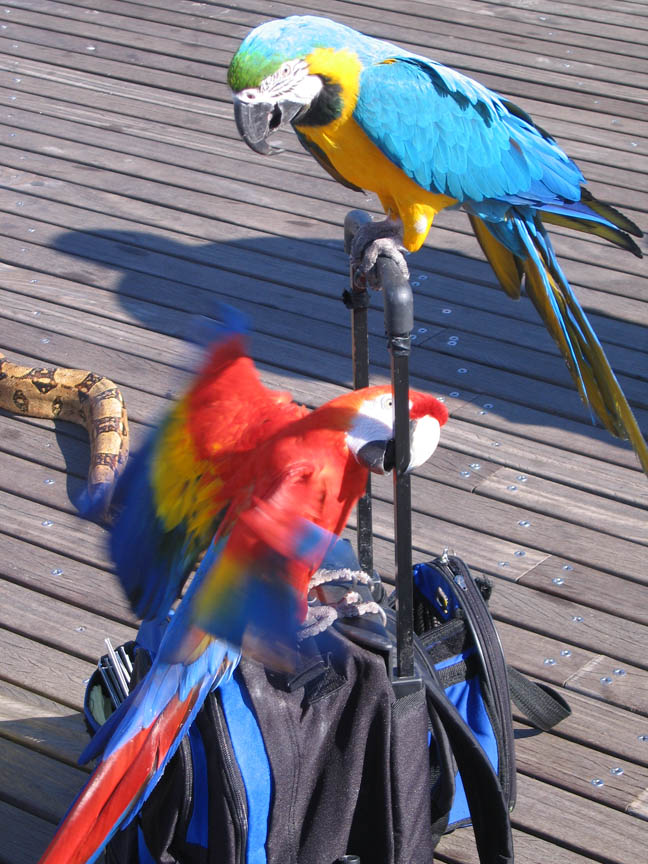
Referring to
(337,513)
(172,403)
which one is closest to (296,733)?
(337,513)

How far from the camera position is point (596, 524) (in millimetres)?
2525

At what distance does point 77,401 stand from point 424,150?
4.38ft

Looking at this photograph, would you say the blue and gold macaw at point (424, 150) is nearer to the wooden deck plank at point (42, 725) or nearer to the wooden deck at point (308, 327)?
the wooden deck at point (308, 327)

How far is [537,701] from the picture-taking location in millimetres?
1915

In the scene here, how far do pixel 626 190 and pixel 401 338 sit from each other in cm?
284

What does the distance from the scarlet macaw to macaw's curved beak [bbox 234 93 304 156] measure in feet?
1.18

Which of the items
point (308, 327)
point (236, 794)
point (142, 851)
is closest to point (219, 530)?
point (236, 794)

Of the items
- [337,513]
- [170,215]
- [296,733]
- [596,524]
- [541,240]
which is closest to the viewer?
[296,733]

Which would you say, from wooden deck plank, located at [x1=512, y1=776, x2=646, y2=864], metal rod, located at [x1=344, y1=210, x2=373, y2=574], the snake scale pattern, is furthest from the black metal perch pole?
the snake scale pattern

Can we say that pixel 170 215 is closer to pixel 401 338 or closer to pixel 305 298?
pixel 305 298

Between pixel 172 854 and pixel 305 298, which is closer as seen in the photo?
pixel 172 854

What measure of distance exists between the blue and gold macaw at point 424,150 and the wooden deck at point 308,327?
16.4 inches

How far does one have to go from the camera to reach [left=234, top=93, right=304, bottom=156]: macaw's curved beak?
1727mm

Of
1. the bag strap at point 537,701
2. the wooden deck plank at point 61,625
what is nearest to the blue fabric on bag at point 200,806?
the bag strap at point 537,701
